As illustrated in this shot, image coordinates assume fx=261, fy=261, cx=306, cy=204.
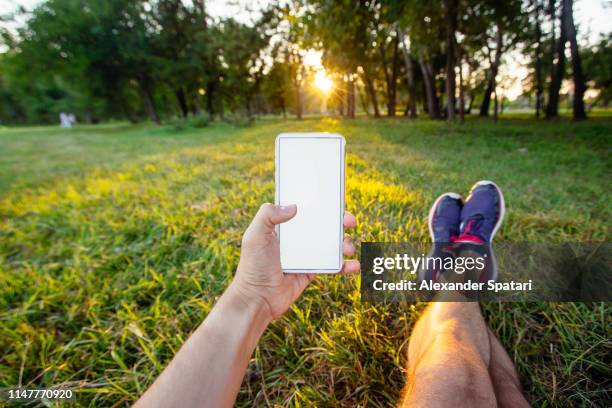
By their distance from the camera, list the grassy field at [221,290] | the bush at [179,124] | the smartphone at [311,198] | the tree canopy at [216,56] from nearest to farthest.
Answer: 1. the grassy field at [221,290]
2. the smartphone at [311,198]
3. the tree canopy at [216,56]
4. the bush at [179,124]

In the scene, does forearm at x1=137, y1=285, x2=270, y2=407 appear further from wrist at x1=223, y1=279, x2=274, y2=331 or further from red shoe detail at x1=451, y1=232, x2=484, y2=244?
red shoe detail at x1=451, y1=232, x2=484, y2=244

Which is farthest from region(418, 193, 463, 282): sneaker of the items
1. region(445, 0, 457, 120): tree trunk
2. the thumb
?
region(445, 0, 457, 120): tree trunk

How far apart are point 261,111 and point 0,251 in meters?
41.9

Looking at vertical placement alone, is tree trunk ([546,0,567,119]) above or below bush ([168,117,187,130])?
above

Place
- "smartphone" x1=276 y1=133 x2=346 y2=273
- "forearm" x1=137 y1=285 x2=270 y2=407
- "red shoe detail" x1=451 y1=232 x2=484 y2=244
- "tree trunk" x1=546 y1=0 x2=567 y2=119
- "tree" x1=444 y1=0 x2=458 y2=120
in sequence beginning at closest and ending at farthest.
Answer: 1. "forearm" x1=137 y1=285 x2=270 y2=407
2. "smartphone" x1=276 y1=133 x2=346 y2=273
3. "red shoe detail" x1=451 y1=232 x2=484 y2=244
4. "tree" x1=444 y1=0 x2=458 y2=120
5. "tree trunk" x1=546 y1=0 x2=567 y2=119

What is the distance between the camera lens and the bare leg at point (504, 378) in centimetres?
93

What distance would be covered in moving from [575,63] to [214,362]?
496 inches

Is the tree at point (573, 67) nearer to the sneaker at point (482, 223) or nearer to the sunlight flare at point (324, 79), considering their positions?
the sunlight flare at point (324, 79)

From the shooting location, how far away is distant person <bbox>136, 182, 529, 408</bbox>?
34.3 inches

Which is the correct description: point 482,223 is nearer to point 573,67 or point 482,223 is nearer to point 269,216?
point 269,216

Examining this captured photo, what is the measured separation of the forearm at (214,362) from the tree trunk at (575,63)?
1176 cm

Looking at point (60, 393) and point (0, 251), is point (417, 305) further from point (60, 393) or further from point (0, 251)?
point (0, 251)

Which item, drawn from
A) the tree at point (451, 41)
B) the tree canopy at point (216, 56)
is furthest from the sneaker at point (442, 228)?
the tree canopy at point (216, 56)

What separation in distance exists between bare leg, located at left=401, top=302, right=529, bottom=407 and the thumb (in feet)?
2.58
